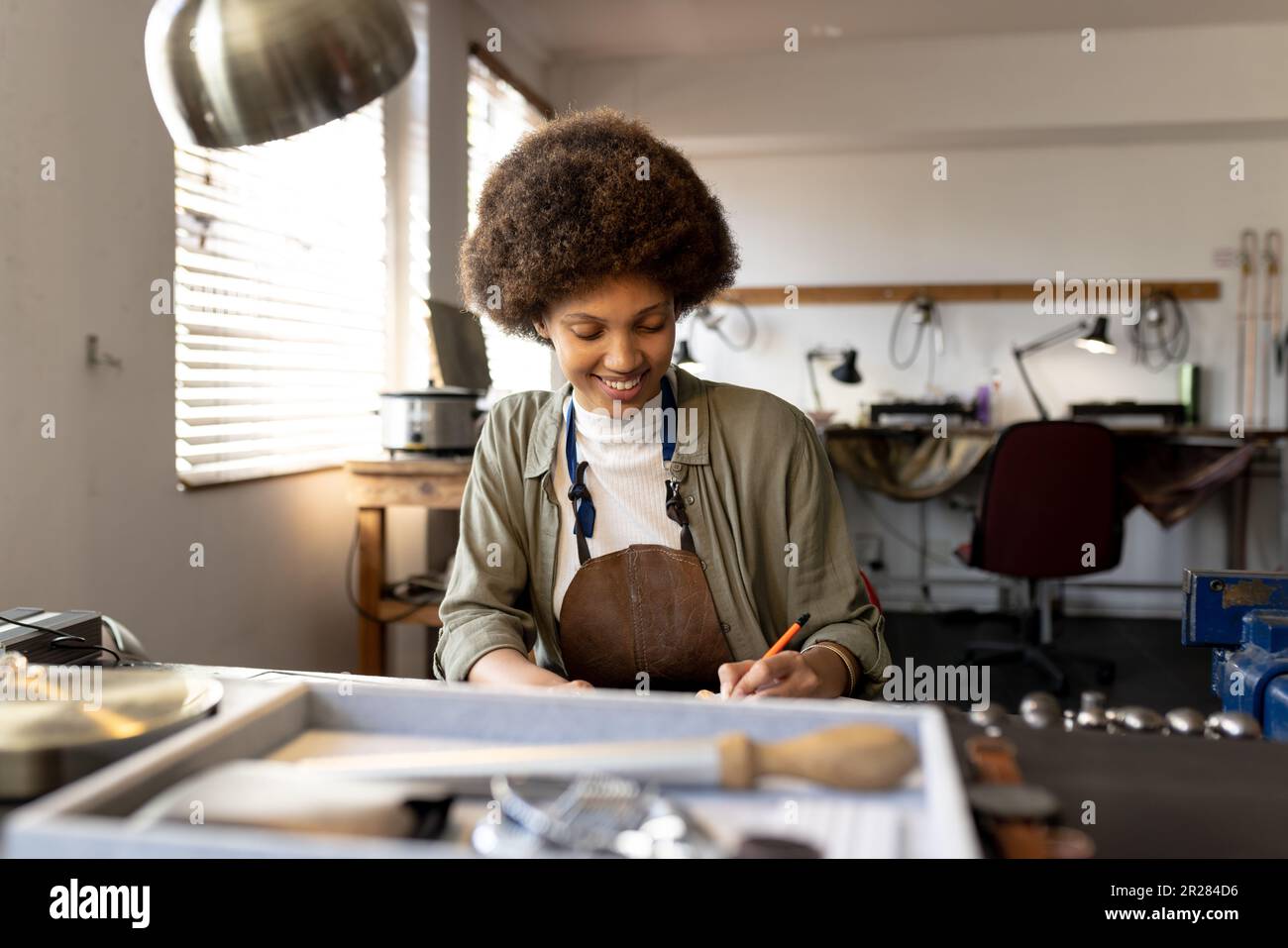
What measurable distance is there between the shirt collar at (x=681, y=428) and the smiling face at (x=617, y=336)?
0.10 meters

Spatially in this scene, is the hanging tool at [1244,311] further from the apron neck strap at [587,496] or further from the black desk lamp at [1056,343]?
the apron neck strap at [587,496]

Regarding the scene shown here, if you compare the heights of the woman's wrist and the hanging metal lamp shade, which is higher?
the hanging metal lamp shade

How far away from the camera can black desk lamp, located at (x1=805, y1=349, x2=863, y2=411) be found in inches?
223

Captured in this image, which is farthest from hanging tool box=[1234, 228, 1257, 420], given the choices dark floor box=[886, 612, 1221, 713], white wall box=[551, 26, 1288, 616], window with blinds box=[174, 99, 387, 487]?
window with blinds box=[174, 99, 387, 487]

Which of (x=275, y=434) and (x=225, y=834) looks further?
(x=275, y=434)

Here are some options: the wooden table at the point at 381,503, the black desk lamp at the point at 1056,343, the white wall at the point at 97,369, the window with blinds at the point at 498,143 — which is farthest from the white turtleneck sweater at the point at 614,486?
the black desk lamp at the point at 1056,343

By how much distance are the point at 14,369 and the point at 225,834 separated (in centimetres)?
177

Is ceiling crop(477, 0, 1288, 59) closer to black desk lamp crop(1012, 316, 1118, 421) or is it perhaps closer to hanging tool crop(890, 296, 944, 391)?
hanging tool crop(890, 296, 944, 391)

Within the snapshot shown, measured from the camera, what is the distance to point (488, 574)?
1429mm

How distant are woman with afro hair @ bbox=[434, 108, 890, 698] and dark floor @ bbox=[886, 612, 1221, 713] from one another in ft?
6.87

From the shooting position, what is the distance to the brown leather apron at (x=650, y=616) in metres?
1.44
